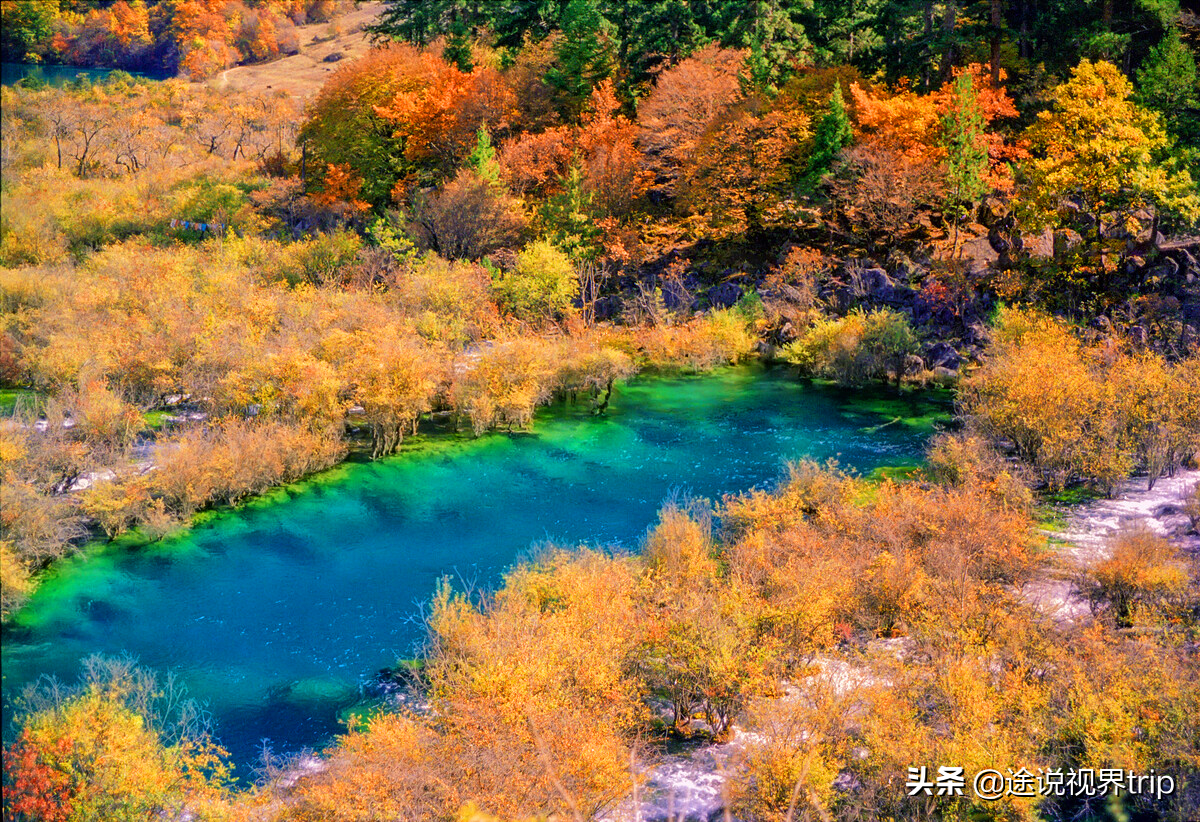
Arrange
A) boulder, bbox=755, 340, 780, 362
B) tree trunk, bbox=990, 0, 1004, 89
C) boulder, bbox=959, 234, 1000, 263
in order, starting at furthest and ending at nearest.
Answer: boulder, bbox=755, 340, 780, 362 < tree trunk, bbox=990, 0, 1004, 89 < boulder, bbox=959, 234, 1000, 263

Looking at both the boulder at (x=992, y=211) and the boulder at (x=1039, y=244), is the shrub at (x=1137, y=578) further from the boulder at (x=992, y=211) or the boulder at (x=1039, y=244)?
the boulder at (x=992, y=211)

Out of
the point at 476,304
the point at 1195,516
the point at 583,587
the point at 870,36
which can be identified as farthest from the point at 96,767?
the point at 870,36

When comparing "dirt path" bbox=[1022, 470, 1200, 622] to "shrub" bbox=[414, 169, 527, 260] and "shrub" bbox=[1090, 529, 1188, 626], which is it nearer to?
"shrub" bbox=[1090, 529, 1188, 626]

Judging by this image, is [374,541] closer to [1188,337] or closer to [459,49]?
[1188,337]

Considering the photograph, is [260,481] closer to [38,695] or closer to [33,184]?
[38,695]

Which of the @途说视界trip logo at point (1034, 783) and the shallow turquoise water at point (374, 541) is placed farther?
the shallow turquoise water at point (374, 541)

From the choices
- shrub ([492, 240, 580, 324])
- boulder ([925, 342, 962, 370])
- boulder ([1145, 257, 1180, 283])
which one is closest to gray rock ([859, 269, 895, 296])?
boulder ([925, 342, 962, 370])

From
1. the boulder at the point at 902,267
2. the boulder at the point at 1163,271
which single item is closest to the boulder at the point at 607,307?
the boulder at the point at 902,267
